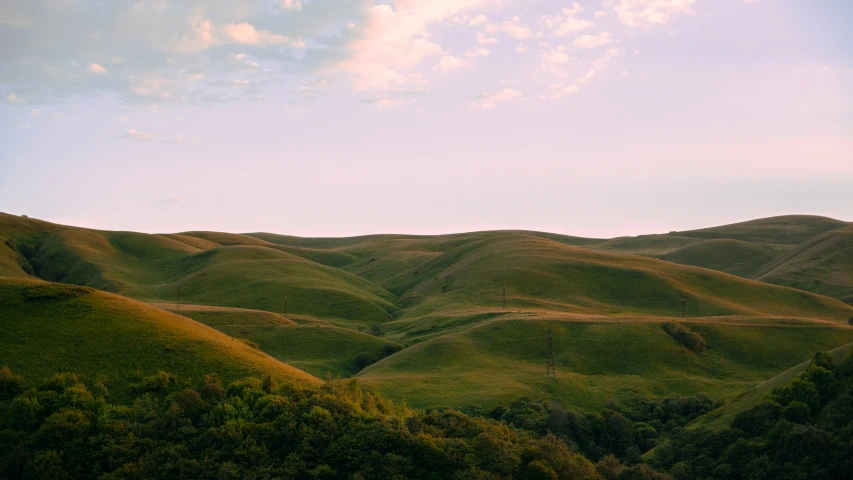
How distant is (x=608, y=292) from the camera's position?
15775 centimetres

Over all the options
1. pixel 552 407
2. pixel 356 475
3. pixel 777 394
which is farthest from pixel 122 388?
pixel 777 394

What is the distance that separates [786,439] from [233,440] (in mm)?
47605

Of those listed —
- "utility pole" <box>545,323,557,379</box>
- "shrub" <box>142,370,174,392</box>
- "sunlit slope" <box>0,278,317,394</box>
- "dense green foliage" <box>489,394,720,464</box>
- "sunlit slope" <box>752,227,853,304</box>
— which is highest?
"sunlit slope" <box>752,227,853,304</box>

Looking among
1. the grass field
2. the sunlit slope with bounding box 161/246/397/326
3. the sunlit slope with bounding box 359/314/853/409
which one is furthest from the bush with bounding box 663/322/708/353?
the sunlit slope with bounding box 161/246/397/326

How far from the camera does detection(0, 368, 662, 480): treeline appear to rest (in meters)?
49.3

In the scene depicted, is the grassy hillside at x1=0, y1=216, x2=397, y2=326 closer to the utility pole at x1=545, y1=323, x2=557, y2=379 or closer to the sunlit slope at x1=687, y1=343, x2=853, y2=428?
the utility pole at x1=545, y1=323, x2=557, y2=379

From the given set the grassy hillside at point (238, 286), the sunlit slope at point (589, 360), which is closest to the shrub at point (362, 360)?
the sunlit slope at point (589, 360)

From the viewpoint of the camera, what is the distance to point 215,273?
188000mm

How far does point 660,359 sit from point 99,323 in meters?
80.5

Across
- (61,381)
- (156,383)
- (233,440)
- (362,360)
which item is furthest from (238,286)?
(233,440)

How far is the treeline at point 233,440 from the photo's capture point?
49.3 meters

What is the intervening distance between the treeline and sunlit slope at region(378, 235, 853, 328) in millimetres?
84354

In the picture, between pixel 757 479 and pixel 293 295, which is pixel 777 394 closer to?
pixel 757 479

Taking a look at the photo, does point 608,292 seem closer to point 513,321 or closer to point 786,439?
point 513,321
